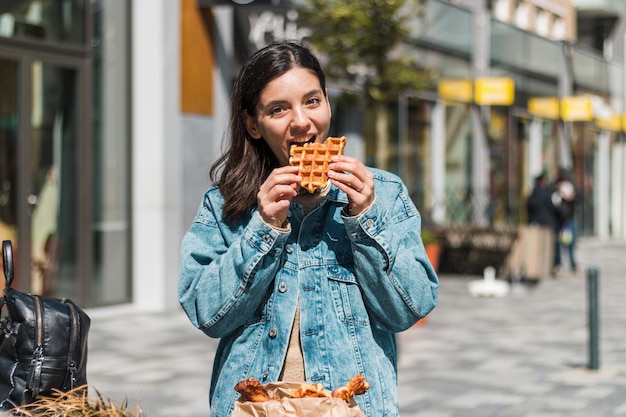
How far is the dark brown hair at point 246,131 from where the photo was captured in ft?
8.48

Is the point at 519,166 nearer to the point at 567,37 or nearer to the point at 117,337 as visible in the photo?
the point at 567,37

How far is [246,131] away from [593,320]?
647 cm

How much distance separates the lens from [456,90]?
23453 millimetres

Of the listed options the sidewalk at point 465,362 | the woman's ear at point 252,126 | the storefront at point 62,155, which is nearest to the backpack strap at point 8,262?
the woman's ear at point 252,126

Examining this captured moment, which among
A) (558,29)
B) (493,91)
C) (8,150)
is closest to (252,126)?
(8,150)

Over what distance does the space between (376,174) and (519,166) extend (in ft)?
87.9

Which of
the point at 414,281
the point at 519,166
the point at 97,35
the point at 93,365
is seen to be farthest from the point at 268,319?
the point at 519,166

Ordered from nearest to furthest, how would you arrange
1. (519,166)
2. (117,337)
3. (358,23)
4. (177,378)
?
(177,378), (117,337), (358,23), (519,166)

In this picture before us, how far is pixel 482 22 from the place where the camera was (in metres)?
24.8

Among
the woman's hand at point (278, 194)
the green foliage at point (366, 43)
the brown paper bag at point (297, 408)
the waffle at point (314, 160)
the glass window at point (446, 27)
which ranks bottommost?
the brown paper bag at point (297, 408)

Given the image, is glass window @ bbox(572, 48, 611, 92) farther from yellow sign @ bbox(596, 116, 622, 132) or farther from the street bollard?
the street bollard

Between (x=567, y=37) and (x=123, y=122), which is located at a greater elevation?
(x=567, y=37)

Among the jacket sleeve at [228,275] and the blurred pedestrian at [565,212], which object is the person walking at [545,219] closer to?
the blurred pedestrian at [565,212]

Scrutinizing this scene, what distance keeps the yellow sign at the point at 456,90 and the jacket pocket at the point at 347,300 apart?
20468 mm
